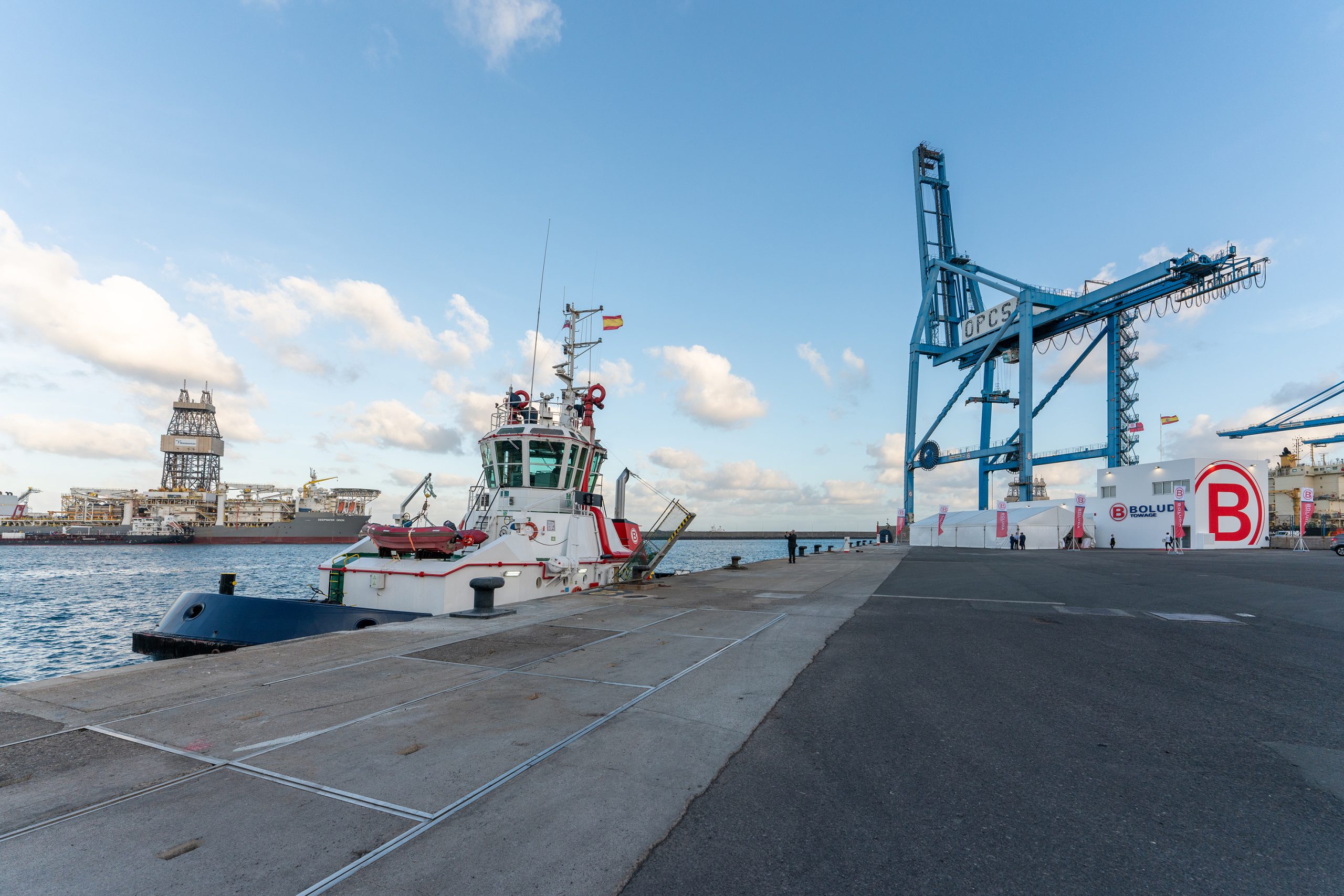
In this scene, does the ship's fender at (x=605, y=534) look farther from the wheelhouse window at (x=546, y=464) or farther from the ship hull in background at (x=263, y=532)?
the ship hull in background at (x=263, y=532)

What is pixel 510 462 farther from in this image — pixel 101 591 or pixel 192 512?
pixel 192 512

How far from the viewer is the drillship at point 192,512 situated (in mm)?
79562

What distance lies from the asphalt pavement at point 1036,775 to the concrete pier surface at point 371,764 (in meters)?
0.43

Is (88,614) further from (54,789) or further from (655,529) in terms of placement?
(54,789)

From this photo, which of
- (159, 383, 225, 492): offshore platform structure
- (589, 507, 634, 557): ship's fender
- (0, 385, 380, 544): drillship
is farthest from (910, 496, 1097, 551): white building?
(159, 383, 225, 492): offshore platform structure

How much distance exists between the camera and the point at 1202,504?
3419 cm

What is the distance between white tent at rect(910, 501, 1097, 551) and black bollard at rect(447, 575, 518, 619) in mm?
39576

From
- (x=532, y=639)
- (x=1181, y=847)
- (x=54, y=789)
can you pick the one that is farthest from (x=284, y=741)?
(x=1181, y=847)

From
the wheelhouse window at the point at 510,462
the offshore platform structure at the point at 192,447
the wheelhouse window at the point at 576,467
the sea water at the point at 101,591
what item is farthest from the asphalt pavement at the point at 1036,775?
the offshore platform structure at the point at 192,447

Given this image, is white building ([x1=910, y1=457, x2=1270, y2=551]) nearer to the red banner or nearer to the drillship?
the red banner

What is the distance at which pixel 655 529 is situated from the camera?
59.6ft

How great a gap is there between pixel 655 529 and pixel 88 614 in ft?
65.7

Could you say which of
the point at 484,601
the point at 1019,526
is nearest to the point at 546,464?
the point at 484,601

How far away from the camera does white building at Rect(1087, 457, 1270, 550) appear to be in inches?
1345
